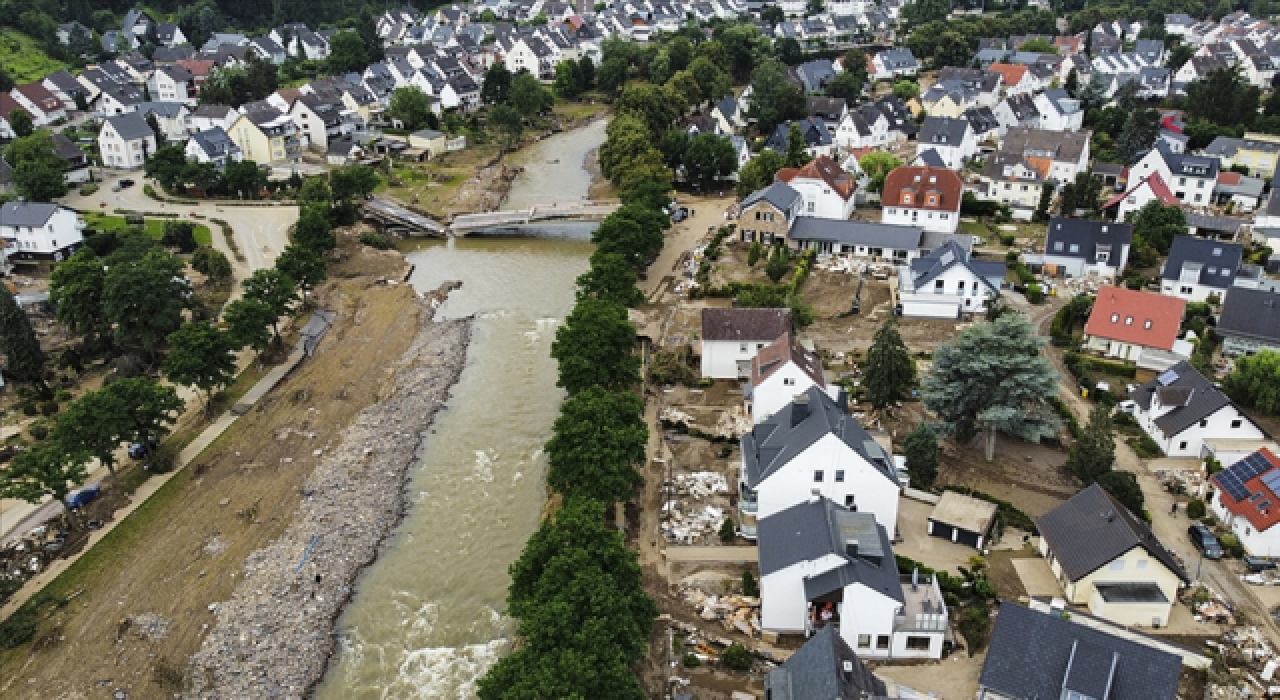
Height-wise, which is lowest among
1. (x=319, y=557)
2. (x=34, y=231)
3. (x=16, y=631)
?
(x=319, y=557)

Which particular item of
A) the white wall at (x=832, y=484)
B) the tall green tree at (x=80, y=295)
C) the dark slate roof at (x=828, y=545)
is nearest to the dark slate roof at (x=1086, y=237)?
the white wall at (x=832, y=484)

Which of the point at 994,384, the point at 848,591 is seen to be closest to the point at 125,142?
the point at 994,384

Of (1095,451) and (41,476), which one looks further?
(1095,451)

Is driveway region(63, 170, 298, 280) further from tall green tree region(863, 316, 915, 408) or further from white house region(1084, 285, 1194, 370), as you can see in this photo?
white house region(1084, 285, 1194, 370)

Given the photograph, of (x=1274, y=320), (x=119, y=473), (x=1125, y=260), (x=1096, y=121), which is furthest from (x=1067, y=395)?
(x=1096, y=121)

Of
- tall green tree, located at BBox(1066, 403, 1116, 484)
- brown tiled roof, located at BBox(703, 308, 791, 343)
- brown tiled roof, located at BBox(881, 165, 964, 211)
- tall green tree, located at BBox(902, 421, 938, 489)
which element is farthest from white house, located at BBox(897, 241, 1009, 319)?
tall green tree, located at BBox(1066, 403, 1116, 484)

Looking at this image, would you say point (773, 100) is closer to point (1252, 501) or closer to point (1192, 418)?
point (1192, 418)

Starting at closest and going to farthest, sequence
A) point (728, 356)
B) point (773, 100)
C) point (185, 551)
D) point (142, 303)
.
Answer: point (185, 551) → point (728, 356) → point (142, 303) → point (773, 100)
